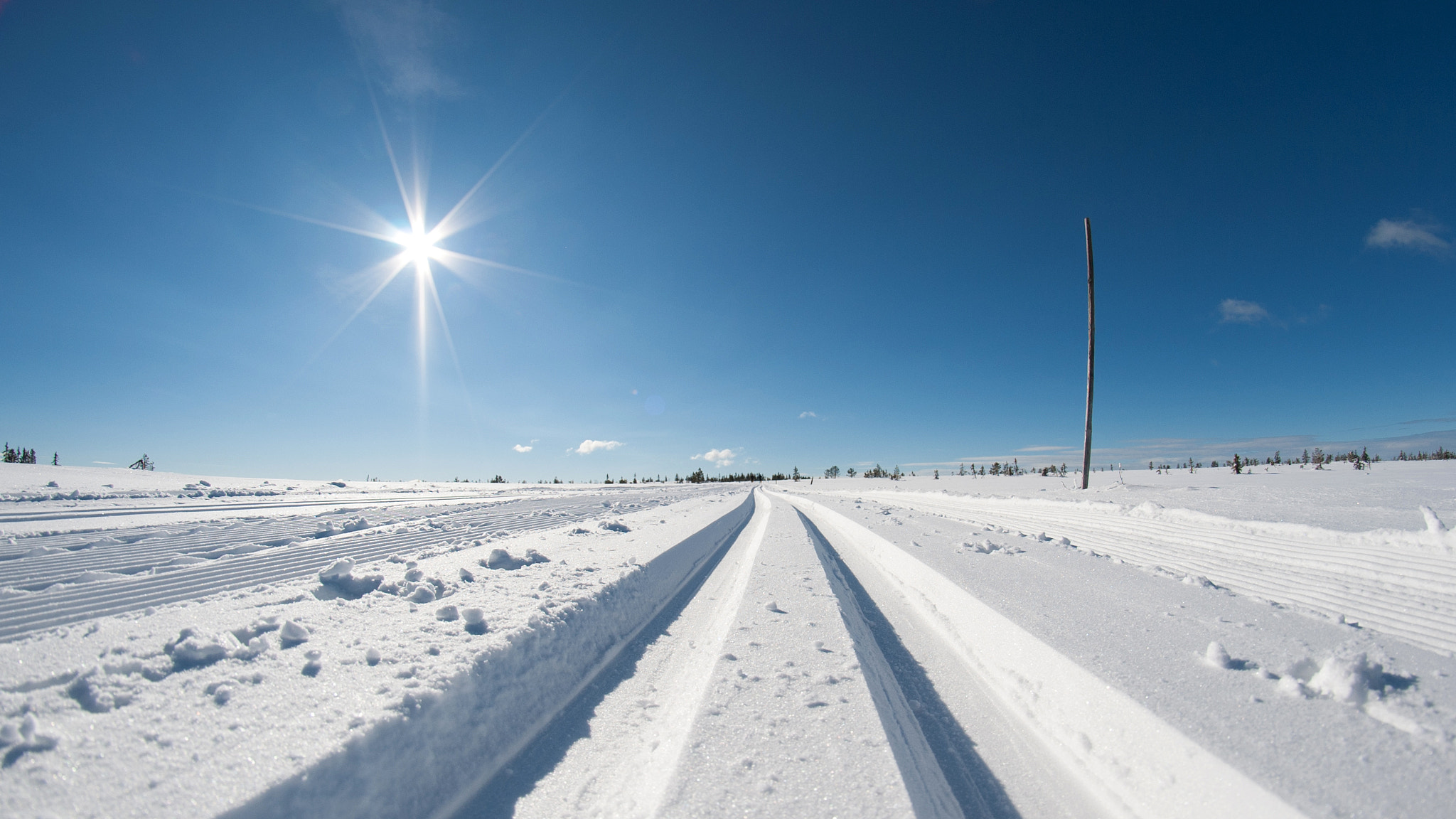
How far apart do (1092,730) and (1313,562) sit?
2641mm

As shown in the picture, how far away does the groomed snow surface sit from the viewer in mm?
1222

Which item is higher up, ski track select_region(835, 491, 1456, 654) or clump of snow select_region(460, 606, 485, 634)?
ski track select_region(835, 491, 1456, 654)

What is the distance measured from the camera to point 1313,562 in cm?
292

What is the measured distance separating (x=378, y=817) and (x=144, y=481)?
38.8 ft

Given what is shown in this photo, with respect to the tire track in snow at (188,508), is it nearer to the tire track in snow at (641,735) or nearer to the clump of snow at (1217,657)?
the tire track in snow at (641,735)

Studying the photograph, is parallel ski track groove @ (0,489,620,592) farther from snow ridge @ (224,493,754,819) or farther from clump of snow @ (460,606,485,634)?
snow ridge @ (224,493,754,819)

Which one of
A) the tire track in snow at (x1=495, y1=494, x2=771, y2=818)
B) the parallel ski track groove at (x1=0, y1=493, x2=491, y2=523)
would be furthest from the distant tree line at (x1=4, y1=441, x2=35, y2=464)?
the tire track in snow at (x1=495, y1=494, x2=771, y2=818)

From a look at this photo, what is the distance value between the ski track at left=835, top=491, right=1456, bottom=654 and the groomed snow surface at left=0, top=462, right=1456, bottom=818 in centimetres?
2

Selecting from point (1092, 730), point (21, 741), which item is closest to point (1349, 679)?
point (1092, 730)

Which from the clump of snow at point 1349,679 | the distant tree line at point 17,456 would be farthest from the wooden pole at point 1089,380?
the distant tree line at point 17,456

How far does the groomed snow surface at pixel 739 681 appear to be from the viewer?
1.22 metres

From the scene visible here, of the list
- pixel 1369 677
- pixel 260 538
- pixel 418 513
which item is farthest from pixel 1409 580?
pixel 418 513

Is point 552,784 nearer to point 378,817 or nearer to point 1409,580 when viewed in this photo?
point 378,817

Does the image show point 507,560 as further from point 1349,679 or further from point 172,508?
point 172,508
